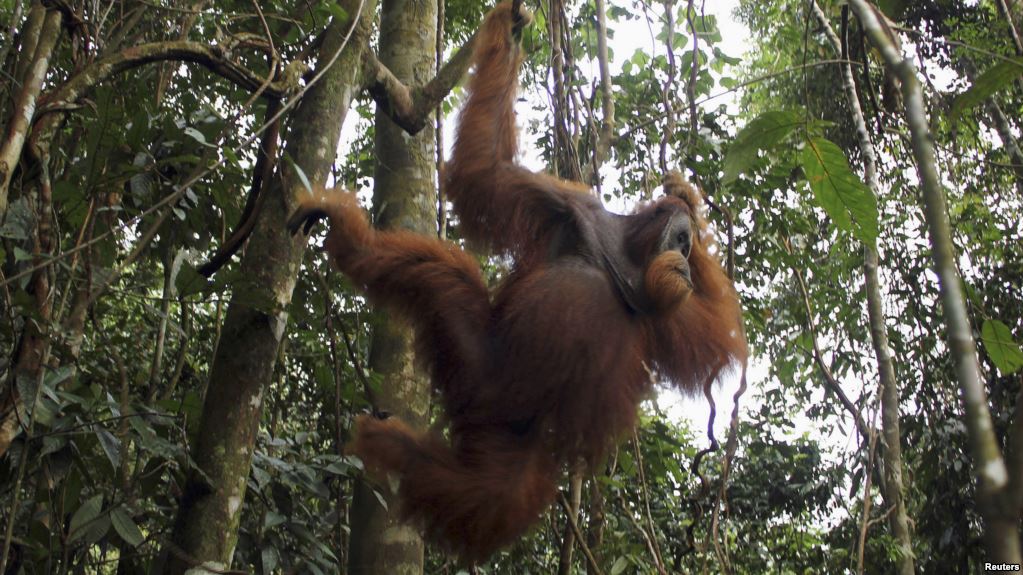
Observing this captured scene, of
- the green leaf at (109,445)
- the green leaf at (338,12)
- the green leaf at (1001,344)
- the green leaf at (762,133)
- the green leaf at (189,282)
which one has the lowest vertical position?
the green leaf at (109,445)

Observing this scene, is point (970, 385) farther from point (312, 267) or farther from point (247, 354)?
point (312, 267)

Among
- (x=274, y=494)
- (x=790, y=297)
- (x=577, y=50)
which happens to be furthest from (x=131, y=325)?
(x=790, y=297)

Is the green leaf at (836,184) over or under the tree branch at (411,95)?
under

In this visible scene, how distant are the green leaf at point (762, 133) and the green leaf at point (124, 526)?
1773 mm

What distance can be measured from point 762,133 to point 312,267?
67.7 inches

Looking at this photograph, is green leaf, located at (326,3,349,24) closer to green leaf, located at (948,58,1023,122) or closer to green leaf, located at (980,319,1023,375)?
green leaf, located at (948,58,1023,122)

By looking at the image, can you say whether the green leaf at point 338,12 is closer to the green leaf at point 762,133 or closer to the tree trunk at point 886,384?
the green leaf at point 762,133

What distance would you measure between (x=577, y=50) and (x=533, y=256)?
2627 millimetres

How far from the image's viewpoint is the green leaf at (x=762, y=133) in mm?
1784

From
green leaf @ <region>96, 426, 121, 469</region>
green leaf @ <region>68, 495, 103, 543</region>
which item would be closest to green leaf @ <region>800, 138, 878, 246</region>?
green leaf @ <region>96, 426, 121, 469</region>

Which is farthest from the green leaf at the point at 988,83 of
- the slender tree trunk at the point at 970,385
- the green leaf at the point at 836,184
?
the slender tree trunk at the point at 970,385

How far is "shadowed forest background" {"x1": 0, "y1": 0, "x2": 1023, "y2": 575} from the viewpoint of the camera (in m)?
1.98

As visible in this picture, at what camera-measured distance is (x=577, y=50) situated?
527 cm

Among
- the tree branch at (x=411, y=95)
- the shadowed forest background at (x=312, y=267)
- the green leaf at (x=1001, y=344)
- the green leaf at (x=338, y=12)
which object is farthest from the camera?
the tree branch at (x=411, y=95)
